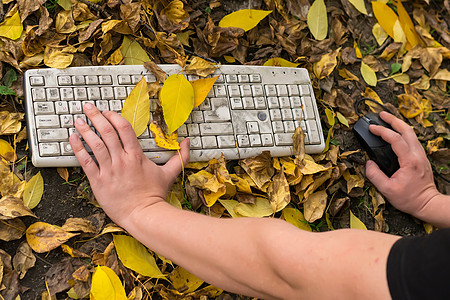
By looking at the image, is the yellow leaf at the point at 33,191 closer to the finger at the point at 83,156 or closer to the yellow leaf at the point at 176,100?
the finger at the point at 83,156

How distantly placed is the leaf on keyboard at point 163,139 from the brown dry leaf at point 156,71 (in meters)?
0.10

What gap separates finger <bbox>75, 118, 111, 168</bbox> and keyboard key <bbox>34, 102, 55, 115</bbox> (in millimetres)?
66

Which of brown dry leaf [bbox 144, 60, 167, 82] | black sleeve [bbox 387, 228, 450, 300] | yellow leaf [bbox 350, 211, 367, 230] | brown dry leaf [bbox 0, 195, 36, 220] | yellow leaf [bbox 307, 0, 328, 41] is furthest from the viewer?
yellow leaf [bbox 307, 0, 328, 41]

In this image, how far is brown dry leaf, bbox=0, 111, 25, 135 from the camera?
957 millimetres

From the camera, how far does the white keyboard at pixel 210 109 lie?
3.03 ft

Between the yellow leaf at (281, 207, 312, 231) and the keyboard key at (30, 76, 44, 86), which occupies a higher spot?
the keyboard key at (30, 76, 44, 86)

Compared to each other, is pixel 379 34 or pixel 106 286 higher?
pixel 379 34

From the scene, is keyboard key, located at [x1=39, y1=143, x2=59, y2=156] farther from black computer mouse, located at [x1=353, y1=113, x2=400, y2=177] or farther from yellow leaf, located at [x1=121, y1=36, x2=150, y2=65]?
black computer mouse, located at [x1=353, y1=113, x2=400, y2=177]

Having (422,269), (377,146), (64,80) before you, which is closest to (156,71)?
(64,80)

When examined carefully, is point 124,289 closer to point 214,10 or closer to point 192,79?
point 192,79

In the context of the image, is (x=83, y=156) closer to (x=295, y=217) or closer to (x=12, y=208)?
(x=12, y=208)

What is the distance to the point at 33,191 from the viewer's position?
96 centimetres

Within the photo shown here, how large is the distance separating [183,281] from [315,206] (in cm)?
34

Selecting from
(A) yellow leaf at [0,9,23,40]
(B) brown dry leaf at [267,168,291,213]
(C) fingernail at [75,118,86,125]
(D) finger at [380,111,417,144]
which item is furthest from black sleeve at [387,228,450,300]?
(A) yellow leaf at [0,9,23,40]
